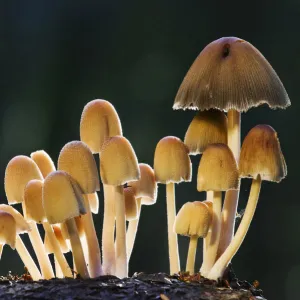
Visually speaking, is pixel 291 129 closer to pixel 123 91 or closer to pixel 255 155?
pixel 123 91

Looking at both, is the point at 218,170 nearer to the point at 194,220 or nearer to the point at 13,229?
the point at 194,220

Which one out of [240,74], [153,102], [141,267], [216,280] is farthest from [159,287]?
→ [153,102]

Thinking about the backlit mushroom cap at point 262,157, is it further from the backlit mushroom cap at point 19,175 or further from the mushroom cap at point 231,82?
the backlit mushroom cap at point 19,175

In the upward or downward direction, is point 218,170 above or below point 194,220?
above

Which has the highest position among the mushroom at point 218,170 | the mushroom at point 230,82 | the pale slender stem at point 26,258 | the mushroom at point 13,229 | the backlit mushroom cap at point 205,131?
the mushroom at point 230,82

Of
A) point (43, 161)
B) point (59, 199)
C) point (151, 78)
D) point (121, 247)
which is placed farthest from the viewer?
point (151, 78)

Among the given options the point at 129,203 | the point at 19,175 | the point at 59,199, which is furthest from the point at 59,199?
the point at 129,203

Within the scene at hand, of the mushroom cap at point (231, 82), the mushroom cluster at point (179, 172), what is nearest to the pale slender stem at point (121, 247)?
the mushroom cluster at point (179, 172)
